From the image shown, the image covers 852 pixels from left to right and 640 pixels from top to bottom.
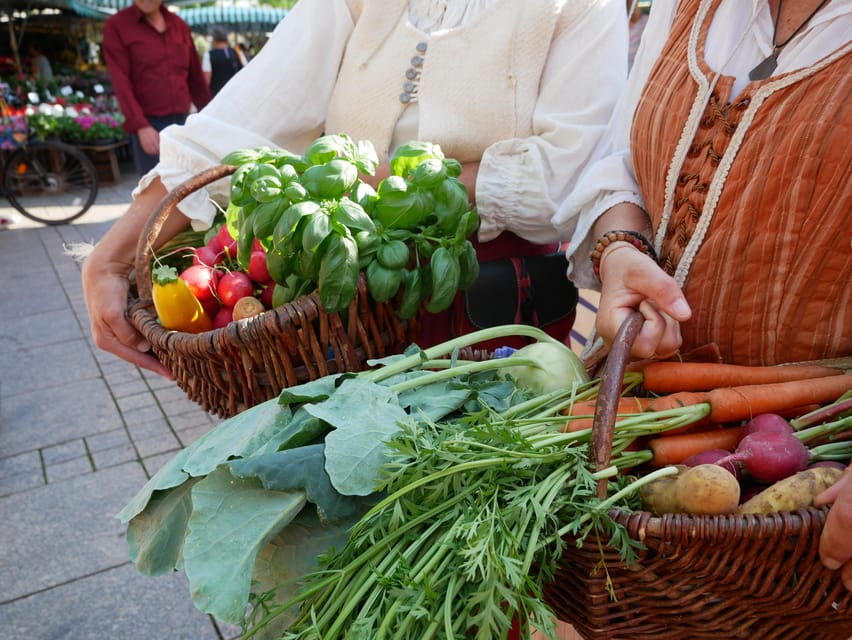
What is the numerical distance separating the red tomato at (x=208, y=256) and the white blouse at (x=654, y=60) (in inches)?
26.9

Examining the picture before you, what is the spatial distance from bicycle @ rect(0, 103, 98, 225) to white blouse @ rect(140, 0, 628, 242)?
5.90 meters

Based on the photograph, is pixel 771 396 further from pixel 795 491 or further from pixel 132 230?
pixel 132 230

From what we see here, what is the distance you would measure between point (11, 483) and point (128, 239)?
180 centimetres

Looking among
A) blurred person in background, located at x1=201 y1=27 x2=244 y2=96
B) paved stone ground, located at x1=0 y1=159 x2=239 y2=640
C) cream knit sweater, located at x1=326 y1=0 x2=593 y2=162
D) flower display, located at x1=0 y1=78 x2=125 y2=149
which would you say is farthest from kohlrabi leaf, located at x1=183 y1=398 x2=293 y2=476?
flower display, located at x1=0 y1=78 x2=125 y2=149

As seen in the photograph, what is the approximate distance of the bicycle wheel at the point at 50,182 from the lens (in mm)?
6738

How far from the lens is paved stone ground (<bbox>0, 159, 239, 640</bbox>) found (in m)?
2.10

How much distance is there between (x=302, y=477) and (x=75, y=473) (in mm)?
2337

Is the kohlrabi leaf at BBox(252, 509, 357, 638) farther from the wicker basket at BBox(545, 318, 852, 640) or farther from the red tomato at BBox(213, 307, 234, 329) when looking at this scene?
the red tomato at BBox(213, 307, 234, 329)

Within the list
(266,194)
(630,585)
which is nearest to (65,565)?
(266,194)

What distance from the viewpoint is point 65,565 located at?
2281 mm

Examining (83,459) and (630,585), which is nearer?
(630,585)

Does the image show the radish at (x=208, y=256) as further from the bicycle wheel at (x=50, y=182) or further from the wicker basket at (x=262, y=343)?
the bicycle wheel at (x=50, y=182)

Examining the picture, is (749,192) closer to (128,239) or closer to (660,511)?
(660,511)

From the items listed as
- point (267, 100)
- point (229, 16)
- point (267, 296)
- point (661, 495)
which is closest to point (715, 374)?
point (661, 495)
